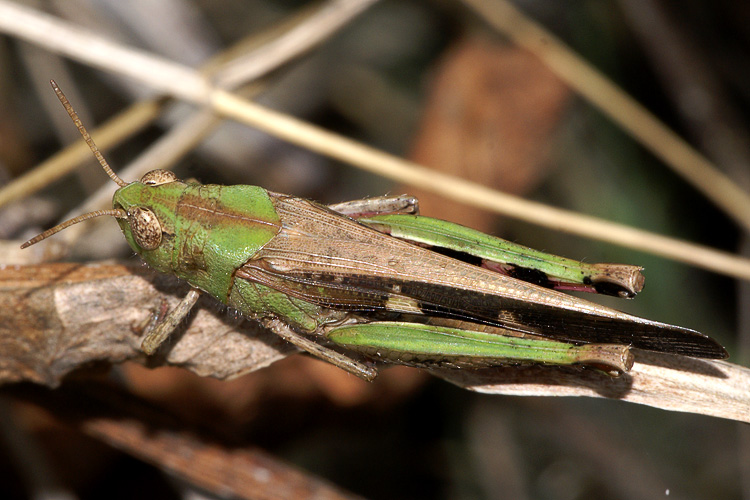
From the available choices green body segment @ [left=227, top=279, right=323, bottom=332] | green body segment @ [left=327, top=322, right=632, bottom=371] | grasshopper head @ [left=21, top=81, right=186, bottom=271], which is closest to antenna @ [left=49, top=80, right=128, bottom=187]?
grasshopper head @ [left=21, top=81, right=186, bottom=271]

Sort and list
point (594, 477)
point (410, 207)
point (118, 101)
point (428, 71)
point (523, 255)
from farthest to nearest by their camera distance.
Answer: point (428, 71), point (118, 101), point (594, 477), point (410, 207), point (523, 255)

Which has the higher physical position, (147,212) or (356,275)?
(356,275)

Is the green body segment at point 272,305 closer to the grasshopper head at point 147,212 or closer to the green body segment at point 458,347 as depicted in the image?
the green body segment at point 458,347

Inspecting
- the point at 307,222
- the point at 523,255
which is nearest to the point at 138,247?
the point at 307,222

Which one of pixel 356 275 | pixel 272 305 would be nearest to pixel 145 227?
pixel 272 305

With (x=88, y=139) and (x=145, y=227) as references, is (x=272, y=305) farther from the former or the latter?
(x=88, y=139)

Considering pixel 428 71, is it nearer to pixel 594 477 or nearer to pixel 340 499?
pixel 594 477
